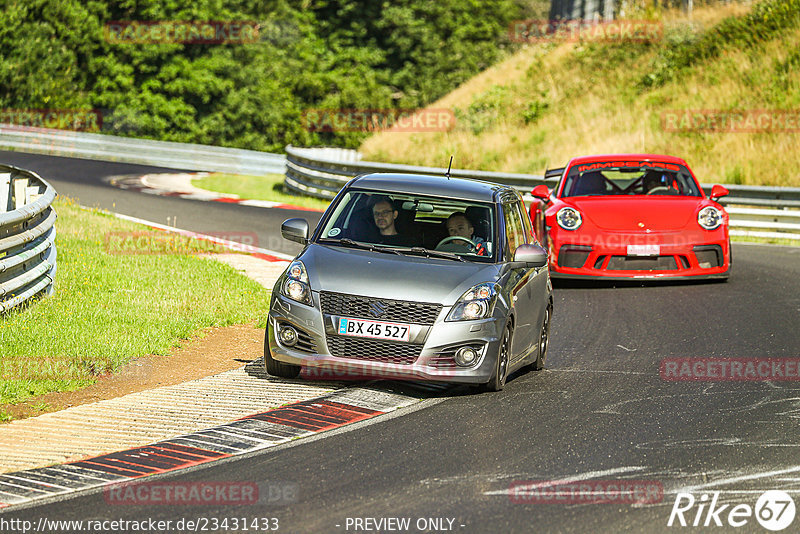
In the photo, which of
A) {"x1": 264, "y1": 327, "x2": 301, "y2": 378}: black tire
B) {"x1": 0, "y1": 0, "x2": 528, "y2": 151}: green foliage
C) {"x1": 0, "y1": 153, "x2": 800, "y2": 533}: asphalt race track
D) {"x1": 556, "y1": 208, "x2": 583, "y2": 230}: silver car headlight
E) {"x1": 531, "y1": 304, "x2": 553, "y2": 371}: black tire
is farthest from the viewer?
{"x1": 0, "y1": 0, "x2": 528, "y2": 151}: green foliage

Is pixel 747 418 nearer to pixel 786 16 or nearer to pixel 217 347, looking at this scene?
pixel 217 347

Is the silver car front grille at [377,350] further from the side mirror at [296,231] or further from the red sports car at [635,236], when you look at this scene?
the red sports car at [635,236]

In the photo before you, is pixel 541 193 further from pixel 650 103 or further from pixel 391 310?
pixel 650 103

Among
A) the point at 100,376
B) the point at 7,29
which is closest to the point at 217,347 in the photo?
the point at 100,376

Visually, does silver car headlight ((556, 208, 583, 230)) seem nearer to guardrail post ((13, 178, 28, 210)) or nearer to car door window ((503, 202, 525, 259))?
car door window ((503, 202, 525, 259))

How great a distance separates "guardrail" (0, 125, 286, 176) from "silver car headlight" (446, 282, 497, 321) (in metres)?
28.1

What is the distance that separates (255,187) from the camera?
30.5m

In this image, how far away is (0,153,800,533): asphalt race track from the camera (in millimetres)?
5477

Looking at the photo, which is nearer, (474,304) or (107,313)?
(474,304)

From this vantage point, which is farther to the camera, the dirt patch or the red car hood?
the red car hood

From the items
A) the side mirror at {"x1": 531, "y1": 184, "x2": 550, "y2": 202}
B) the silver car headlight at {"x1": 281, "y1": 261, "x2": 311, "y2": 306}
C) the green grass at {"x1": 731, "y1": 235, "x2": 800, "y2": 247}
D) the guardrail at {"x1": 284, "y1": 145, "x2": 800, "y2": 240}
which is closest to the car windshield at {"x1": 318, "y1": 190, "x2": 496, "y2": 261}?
the silver car headlight at {"x1": 281, "y1": 261, "x2": 311, "y2": 306}

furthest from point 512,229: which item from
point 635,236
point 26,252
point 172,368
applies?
point 635,236

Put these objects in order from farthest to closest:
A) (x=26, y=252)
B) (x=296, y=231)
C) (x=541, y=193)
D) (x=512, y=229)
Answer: (x=541, y=193) < (x=26, y=252) < (x=512, y=229) < (x=296, y=231)

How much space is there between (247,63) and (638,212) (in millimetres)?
46364
